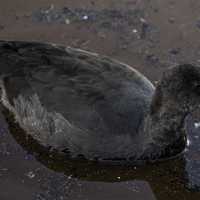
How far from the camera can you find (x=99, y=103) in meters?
6.25

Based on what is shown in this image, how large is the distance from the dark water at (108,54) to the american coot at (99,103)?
6.9 inches

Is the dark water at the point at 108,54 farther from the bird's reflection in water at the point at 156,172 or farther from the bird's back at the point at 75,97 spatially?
the bird's back at the point at 75,97

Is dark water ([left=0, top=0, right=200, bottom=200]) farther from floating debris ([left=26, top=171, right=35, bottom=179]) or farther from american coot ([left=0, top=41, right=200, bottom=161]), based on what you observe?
american coot ([left=0, top=41, right=200, bottom=161])

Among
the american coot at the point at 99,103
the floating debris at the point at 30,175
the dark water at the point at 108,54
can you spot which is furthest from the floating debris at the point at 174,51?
the floating debris at the point at 30,175

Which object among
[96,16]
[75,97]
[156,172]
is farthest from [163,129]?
[96,16]

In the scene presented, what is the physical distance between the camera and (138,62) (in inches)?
294

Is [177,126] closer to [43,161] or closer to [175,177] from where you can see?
[175,177]

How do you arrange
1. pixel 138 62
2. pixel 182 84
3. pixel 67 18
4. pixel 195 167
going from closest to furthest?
pixel 182 84 → pixel 195 167 → pixel 138 62 → pixel 67 18

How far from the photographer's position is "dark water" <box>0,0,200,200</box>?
6.31m

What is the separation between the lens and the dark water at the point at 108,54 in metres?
6.31

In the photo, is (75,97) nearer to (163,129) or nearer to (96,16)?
(163,129)

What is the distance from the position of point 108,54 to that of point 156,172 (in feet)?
5.56

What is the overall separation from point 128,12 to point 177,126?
2.24 m

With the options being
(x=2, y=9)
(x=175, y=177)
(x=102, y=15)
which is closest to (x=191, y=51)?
(x=102, y=15)
